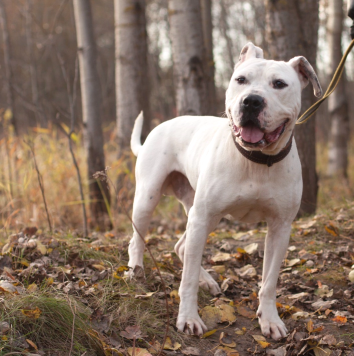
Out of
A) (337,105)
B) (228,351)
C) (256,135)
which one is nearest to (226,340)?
(228,351)

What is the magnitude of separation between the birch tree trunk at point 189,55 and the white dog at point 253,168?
2.17m

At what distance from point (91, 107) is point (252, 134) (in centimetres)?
387

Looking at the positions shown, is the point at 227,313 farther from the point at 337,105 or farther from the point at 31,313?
the point at 337,105

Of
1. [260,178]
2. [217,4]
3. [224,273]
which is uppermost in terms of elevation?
[217,4]

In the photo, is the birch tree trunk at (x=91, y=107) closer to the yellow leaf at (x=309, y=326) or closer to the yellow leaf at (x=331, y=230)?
the yellow leaf at (x=331, y=230)

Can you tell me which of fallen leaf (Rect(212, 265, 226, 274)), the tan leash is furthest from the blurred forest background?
the tan leash

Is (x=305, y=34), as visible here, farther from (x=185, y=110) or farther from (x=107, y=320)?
(x=107, y=320)

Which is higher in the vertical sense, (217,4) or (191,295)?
(217,4)

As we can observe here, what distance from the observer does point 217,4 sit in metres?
15.2

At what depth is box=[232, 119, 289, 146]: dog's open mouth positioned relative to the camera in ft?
7.95

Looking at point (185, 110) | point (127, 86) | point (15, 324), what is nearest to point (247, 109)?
point (15, 324)

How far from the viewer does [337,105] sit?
9.38m

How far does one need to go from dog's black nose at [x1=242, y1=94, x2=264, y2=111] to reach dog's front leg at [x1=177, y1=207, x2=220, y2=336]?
791 mm

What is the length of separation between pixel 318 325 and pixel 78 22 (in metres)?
4.81
